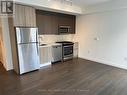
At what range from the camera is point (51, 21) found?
4.93 meters

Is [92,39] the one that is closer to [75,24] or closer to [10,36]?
[75,24]

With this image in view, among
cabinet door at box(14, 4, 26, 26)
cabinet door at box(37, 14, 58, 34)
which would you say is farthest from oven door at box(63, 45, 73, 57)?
cabinet door at box(14, 4, 26, 26)

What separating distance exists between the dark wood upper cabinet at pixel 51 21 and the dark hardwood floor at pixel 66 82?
188cm

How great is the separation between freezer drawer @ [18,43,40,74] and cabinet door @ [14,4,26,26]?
76cm

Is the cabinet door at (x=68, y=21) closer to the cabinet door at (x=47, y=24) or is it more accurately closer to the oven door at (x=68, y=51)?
the cabinet door at (x=47, y=24)

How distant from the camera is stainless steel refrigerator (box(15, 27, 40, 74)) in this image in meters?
3.53

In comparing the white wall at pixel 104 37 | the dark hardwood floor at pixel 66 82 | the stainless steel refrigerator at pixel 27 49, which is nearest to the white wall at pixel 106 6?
the white wall at pixel 104 37

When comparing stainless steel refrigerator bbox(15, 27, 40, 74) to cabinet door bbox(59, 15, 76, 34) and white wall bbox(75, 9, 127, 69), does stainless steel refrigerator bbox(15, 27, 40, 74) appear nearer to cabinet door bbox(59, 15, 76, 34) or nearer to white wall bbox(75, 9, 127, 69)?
cabinet door bbox(59, 15, 76, 34)

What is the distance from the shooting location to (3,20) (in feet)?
12.6

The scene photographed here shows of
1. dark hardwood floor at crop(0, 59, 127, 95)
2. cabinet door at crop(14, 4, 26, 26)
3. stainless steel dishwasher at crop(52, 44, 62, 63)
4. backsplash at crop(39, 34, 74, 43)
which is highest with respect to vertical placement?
cabinet door at crop(14, 4, 26, 26)

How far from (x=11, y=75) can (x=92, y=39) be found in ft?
13.0

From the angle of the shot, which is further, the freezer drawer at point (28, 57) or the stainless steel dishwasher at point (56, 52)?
the stainless steel dishwasher at point (56, 52)

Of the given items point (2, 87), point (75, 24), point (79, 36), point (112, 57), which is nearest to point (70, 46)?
point (79, 36)

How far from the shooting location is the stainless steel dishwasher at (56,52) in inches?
190
